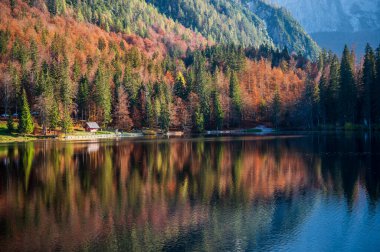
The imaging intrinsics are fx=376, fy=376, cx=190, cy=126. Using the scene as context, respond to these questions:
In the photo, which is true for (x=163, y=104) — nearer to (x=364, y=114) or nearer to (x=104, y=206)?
(x=364, y=114)

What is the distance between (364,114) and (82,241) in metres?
97.5

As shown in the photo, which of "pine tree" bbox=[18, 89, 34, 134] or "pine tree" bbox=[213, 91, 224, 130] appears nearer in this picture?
"pine tree" bbox=[18, 89, 34, 134]

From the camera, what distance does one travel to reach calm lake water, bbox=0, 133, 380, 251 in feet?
65.8

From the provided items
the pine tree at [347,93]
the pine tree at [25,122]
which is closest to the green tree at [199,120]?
the pine tree at [347,93]

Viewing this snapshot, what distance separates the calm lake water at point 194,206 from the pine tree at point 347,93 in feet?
201

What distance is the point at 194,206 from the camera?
88.1ft

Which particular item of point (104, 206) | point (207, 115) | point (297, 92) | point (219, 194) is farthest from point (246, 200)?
point (297, 92)

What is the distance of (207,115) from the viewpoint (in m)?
138

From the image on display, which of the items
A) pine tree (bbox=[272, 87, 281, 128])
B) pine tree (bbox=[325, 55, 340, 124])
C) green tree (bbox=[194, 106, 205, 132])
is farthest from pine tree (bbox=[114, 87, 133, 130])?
pine tree (bbox=[325, 55, 340, 124])

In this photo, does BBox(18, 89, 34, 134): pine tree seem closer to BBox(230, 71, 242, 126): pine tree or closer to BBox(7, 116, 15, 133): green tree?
BBox(7, 116, 15, 133): green tree

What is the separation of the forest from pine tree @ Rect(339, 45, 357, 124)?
27 centimetres

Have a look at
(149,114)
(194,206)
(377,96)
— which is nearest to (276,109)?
(377,96)

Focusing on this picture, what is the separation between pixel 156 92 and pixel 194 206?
114 m

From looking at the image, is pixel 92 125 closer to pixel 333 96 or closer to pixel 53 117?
pixel 53 117
